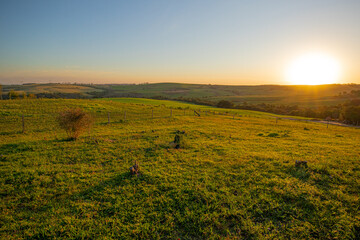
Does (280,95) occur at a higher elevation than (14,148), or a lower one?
higher

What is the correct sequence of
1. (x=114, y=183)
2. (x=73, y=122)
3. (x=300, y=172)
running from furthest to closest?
(x=73, y=122)
(x=300, y=172)
(x=114, y=183)

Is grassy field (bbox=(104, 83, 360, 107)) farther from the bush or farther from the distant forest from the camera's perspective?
the bush

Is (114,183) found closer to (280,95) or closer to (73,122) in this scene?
(73,122)

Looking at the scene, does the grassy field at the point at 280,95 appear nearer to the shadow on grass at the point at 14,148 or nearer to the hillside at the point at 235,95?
the hillside at the point at 235,95

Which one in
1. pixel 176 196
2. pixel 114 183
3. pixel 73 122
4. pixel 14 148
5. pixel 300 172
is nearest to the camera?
pixel 176 196

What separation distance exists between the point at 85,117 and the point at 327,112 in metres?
83.8

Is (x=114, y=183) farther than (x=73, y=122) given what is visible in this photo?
No

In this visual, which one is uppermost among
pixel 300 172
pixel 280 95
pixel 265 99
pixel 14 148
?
pixel 280 95

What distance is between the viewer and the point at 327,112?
65.3 meters

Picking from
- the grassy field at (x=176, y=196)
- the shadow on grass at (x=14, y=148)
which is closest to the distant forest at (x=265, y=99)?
the shadow on grass at (x=14, y=148)

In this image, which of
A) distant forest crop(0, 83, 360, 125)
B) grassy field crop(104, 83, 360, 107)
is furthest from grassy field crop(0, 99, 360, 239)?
grassy field crop(104, 83, 360, 107)

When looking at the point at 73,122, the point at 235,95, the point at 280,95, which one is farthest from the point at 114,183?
the point at 280,95

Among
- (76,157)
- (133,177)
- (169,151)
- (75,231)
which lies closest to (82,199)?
(75,231)

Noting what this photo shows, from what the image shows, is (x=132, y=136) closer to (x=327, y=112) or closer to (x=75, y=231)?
(x=75, y=231)
